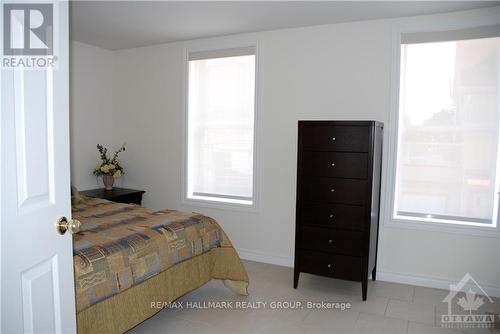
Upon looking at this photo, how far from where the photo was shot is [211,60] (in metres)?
4.17

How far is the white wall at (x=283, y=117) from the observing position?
3334mm

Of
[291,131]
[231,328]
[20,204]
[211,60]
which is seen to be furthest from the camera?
[211,60]

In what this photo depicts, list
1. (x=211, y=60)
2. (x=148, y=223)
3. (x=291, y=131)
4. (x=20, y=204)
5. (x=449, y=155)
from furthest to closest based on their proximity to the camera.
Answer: (x=211, y=60) < (x=291, y=131) < (x=449, y=155) < (x=148, y=223) < (x=20, y=204)

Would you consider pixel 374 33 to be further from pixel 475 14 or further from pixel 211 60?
pixel 211 60

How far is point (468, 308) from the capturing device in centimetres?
294

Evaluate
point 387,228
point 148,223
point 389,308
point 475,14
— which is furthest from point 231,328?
point 475,14

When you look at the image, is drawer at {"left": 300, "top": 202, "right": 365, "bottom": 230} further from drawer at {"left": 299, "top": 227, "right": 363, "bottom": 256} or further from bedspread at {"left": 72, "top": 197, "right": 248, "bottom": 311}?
bedspread at {"left": 72, "top": 197, "right": 248, "bottom": 311}

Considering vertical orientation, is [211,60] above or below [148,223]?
above

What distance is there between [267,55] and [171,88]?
1.23 metres

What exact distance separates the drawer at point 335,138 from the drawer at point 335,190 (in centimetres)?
25

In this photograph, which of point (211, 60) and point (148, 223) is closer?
point (148, 223)

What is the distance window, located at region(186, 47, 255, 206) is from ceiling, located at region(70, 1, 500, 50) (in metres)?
0.34

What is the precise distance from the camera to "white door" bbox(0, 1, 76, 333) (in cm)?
119

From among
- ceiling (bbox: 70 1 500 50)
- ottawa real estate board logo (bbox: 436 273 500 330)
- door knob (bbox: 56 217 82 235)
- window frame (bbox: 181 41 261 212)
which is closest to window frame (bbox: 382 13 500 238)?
ceiling (bbox: 70 1 500 50)
